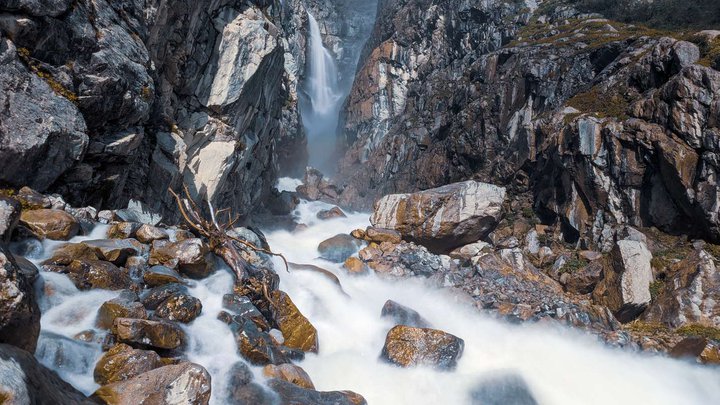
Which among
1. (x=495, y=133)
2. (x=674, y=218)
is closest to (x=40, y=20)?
(x=674, y=218)

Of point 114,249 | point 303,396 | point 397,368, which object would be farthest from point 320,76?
point 303,396

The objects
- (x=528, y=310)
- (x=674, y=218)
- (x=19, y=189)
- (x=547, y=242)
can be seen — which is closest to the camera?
(x=19, y=189)

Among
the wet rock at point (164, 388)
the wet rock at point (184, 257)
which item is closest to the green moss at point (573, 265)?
the wet rock at point (184, 257)

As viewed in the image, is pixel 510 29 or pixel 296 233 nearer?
pixel 296 233

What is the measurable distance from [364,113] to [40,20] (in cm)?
4503

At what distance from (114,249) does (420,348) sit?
27.5 feet

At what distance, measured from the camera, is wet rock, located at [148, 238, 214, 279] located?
10086 mm

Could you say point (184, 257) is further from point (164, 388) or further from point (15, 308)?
point (15, 308)

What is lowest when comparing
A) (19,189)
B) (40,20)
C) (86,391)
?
(86,391)

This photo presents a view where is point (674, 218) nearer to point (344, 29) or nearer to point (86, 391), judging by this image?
point (86, 391)

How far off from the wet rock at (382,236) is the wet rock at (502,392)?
42.9ft

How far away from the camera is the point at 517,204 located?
26.7 meters

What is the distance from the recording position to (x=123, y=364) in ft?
21.9

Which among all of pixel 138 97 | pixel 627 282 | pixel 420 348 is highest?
pixel 138 97
